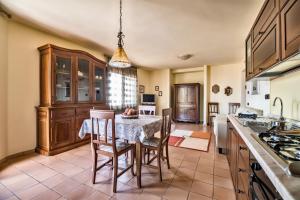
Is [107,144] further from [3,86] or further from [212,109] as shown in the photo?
[212,109]

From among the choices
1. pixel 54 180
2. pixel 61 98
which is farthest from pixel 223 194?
pixel 61 98

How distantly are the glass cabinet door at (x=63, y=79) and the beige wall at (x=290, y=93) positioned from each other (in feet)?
11.7

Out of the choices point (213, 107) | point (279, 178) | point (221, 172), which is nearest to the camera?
point (279, 178)

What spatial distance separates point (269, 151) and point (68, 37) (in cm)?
388

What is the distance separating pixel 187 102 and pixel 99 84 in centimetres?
384

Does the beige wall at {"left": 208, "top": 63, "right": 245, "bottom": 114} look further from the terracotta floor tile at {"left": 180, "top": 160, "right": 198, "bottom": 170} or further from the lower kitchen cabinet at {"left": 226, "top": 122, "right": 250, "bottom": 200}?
the lower kitchen cabinet at {"left": 226, "top": 122, "right": 250, "bottom": 200}

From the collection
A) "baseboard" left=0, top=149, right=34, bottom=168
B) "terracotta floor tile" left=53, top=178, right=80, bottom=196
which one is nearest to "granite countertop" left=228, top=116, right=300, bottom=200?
"terracotta floor tile" left=53, top=178, right=80, bottom=196

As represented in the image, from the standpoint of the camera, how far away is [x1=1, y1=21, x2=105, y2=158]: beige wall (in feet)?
8.61

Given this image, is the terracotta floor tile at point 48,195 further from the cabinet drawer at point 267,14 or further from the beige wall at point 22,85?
the cabinet drawer at point 267,14

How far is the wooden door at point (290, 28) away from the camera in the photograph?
3.24 ft

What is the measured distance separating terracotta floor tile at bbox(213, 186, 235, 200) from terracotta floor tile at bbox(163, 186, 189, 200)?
1.10 ft

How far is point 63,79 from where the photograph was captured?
3.07m

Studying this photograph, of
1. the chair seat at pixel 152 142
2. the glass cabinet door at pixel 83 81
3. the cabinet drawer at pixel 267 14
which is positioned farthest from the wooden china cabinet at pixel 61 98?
the cabinet drawer at pixel 267 14

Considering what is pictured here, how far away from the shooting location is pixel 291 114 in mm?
1688
